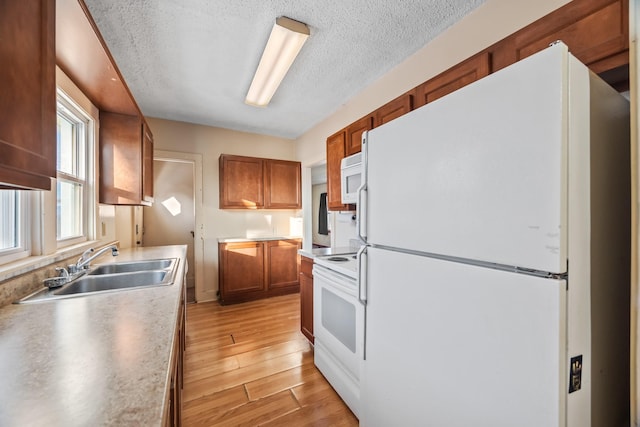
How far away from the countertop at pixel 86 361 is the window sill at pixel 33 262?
→ 15 cm

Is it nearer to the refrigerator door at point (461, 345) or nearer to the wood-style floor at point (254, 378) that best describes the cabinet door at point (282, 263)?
the wood-style floor at point (254, 378)

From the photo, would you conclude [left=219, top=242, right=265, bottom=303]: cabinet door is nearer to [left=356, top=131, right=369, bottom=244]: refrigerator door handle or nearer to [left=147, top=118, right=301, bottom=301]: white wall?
[left=147, top=118, right=301, bottom=301]: white wall

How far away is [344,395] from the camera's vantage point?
169 centimetres

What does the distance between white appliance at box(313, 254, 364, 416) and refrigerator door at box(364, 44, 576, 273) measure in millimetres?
649

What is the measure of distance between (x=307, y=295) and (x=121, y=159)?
2.07 meters

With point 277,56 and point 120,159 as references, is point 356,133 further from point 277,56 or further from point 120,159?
point 120,159

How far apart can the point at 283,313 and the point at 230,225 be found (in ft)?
5.08

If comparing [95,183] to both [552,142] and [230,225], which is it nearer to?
[230,225]

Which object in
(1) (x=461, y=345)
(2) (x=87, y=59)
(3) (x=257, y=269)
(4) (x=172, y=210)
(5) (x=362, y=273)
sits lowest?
(3) (x=257, y=269)

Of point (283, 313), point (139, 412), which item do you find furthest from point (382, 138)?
point (283, 313)

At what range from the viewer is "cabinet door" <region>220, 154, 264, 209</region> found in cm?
361

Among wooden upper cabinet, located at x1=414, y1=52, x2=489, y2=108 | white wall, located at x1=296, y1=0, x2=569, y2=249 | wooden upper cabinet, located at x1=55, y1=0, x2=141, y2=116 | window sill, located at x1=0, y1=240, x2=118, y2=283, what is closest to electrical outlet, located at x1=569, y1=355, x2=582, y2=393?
wooden upper cabinet, located at x1=414, y1=52, x2=489, y2=108

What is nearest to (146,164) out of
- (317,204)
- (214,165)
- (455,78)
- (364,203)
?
(214,165)

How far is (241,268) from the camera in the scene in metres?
3.57
